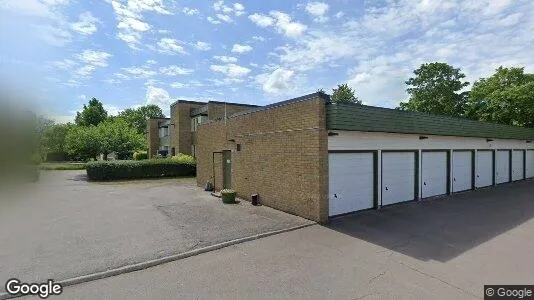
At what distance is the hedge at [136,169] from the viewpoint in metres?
25.4

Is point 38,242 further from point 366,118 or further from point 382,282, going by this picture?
point 366,118

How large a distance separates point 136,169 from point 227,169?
13.8 m

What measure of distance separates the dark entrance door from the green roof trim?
7.46m

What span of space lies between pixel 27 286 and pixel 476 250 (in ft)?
31.9

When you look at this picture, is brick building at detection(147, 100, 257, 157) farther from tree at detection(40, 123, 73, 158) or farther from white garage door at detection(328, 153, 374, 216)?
tree at detection(40, 123, 73, 158)

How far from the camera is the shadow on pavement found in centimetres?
776

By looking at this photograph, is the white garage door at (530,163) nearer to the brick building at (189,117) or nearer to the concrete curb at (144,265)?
the brick building at (189,117)

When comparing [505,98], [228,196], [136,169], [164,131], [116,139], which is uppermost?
[505,98]

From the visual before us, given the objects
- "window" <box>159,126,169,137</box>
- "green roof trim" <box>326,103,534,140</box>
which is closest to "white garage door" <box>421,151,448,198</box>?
"green roof trim" <box>326,103,534,140</box>

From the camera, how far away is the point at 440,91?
124ft

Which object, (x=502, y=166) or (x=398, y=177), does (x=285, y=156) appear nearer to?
(x=398, y=177)

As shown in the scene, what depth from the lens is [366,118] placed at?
10.8 meters

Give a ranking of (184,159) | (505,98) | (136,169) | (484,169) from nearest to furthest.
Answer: (484,169), (136,169), (505,98), (184,159)

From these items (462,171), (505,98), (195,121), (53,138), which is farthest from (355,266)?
(505,98)
